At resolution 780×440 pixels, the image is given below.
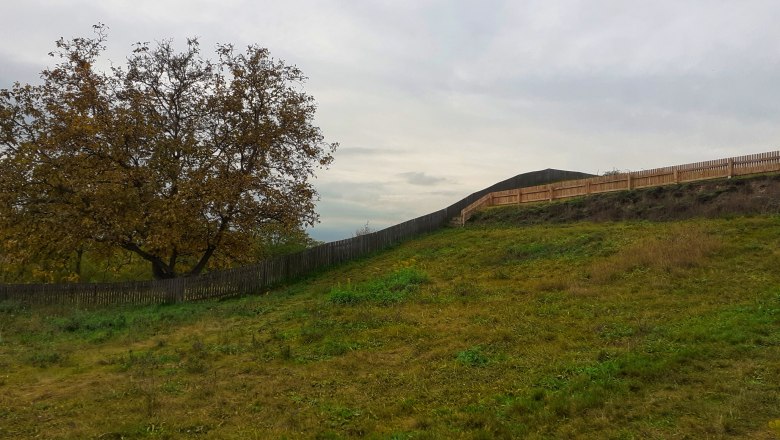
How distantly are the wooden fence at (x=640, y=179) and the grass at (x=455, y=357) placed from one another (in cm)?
333

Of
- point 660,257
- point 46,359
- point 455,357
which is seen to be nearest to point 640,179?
point 660,257

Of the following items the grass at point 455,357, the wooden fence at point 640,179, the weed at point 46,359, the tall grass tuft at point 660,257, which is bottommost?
the weed at point 46,359

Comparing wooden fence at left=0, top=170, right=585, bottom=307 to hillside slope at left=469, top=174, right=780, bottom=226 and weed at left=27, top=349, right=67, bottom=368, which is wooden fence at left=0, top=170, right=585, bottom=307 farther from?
hillside slope at left=469, top=174, right=780, bottom=226

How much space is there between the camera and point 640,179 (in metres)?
23.3

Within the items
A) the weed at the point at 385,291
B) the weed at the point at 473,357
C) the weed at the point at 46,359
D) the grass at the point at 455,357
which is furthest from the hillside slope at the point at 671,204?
the weed at the point at 46,359

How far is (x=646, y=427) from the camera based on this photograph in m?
5.15

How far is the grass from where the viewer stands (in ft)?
18.9

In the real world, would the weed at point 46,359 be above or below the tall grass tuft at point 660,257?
below

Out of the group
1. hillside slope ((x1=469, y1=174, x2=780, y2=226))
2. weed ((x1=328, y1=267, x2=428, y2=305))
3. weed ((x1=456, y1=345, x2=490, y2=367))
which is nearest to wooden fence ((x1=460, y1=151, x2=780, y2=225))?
hillside slope ((x1=469, y1=174, x2=780, y2=226))

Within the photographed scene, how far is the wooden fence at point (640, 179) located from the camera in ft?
62.1

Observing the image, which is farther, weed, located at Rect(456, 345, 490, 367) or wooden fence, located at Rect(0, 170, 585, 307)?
wooden fence, located at Rect(0, 170, 585, 307)

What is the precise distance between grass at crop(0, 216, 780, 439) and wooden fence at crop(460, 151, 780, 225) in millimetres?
3331

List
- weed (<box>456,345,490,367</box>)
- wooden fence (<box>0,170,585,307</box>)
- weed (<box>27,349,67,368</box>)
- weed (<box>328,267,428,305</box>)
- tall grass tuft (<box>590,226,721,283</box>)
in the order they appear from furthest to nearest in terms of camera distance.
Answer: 1. wooden fence (<box>0,170,585,307</box>)
2. weed (<box>328,267,428,305</box>)
3. tall grass tuft (<box>590,226,721,283</box>)
4. weed (<box>27,349,67,368</box>)
5. weed (<box>456,345,490,367</box>)

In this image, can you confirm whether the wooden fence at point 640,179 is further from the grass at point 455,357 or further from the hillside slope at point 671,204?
the grass at point 455,357
